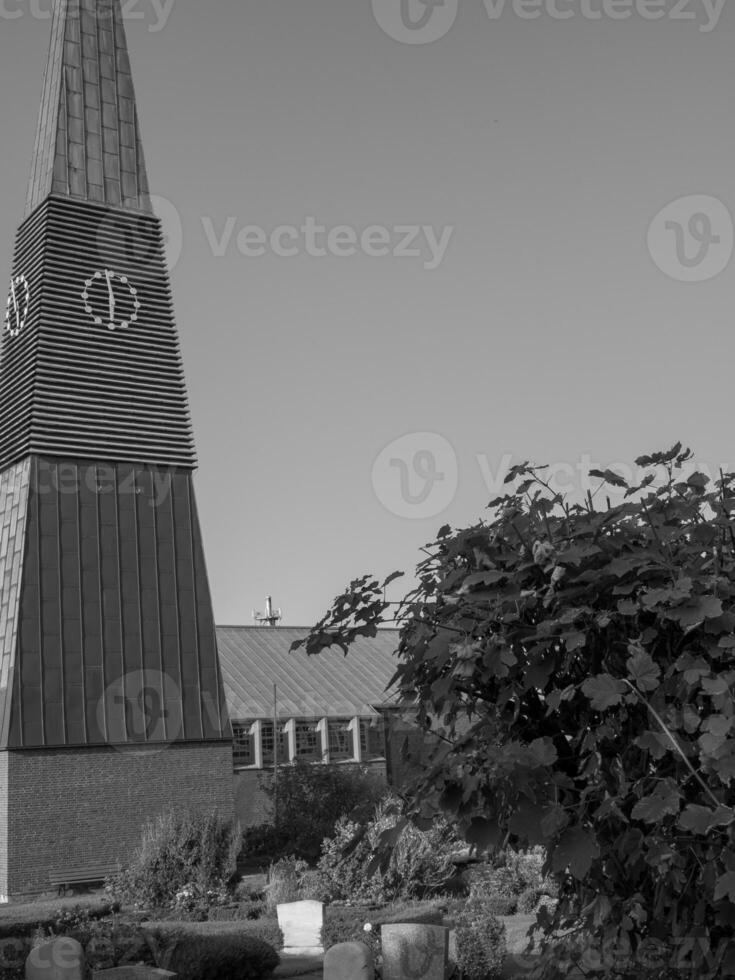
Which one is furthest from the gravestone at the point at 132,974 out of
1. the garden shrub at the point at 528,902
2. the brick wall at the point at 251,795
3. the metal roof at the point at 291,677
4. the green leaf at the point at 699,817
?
the metal roof at the point at 291,677

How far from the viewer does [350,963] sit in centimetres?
1162

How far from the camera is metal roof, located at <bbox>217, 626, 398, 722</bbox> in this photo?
148 feet

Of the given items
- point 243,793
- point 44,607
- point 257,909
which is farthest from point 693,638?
Result: point 243,793

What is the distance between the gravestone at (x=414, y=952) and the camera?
12734mm

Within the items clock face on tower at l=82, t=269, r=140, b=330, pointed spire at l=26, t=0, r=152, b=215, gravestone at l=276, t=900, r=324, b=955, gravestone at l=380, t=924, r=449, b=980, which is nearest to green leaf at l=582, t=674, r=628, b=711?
gravestone at l=380, t=924, r=449, b=980

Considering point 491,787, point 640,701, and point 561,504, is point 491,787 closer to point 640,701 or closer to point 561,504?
point 640,701

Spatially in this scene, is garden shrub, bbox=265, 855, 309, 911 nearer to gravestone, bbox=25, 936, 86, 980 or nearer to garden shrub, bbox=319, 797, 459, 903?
garden shrub, bbox=319, 797, 459, 903

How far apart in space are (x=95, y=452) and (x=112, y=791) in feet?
30.9

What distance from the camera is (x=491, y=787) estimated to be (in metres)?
3.93

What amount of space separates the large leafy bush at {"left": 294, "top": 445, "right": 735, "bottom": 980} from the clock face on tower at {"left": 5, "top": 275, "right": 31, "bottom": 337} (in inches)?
1224

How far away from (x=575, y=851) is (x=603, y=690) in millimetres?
518

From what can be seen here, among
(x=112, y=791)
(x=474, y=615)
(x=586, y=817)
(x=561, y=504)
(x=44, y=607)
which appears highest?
(x=44, y=607)

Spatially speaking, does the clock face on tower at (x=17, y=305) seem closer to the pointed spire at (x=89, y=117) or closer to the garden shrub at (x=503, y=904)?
the pointed spire at (x=89, y=117)

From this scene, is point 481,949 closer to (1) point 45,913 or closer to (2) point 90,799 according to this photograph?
(1) point 45,913
